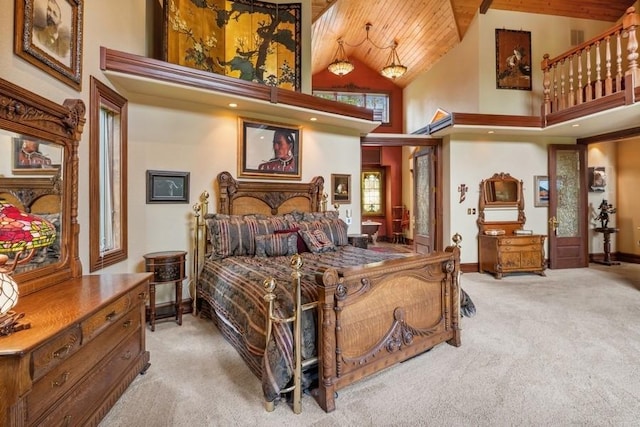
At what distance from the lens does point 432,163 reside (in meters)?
6.47

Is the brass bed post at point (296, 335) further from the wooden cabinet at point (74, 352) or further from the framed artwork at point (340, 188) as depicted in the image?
the framed artwork at point (340, 188)

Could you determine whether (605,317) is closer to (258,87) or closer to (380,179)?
(258,87)

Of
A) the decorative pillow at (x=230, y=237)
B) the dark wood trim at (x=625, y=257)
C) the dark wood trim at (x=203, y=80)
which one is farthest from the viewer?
the dark wood trim at (x=625, y=257)

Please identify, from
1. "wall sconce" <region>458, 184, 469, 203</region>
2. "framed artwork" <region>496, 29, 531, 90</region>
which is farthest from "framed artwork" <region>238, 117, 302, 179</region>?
"framed artwork" <region>496, 29, 531, 90</region>

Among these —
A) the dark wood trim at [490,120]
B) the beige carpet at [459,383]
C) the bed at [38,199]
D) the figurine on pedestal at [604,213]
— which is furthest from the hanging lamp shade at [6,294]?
the figurine on pedestal at [604,213]

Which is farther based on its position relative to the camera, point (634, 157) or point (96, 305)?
point (634, 157)

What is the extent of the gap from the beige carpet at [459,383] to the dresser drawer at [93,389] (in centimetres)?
21

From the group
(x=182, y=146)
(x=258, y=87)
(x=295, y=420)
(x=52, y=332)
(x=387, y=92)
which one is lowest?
(x=295, y=420)

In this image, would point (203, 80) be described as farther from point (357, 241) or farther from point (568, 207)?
point (568, 207)

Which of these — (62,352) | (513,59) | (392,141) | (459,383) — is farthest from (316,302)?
(513,59)

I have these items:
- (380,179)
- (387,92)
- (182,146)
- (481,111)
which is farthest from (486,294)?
(387,92)

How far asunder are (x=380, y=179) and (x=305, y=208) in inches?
253

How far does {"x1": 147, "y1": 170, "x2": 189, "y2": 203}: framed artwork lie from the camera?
3730mm

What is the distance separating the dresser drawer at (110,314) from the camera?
168cm
